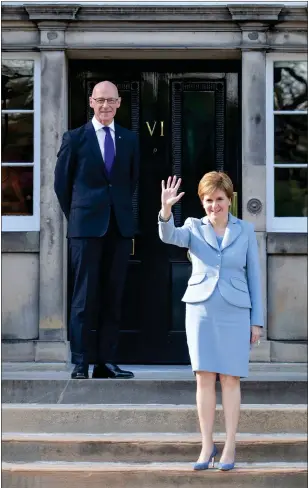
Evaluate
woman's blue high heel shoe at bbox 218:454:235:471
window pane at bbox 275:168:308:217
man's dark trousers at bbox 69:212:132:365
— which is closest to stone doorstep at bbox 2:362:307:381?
man's dark trousers at bbox 69:212:132:365

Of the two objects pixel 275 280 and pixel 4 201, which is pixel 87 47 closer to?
pixel 4 201

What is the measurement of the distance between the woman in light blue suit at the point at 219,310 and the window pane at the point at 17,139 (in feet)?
9.32

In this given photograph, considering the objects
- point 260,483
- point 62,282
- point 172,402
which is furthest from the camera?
point 62,282

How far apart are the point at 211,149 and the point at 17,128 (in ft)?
4.94

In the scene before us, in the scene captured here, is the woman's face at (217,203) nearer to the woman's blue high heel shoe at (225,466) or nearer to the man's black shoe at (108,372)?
the woman's blue high heel shoe at (225,466)

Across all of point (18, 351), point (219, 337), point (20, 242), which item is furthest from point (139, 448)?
point (20, 242)

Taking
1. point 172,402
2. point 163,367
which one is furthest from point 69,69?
point 172,402

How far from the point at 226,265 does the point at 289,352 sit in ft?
8.23

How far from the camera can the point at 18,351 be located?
8.69 meters

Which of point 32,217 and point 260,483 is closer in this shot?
point 260,483

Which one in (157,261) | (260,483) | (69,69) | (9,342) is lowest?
(260,483)

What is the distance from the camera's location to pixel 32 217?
8.88 metres

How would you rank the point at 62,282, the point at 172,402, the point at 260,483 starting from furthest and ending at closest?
the point at 62,282 < the point at 172,402 < the point at 260,483

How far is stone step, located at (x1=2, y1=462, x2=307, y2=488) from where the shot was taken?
21.0 ft
